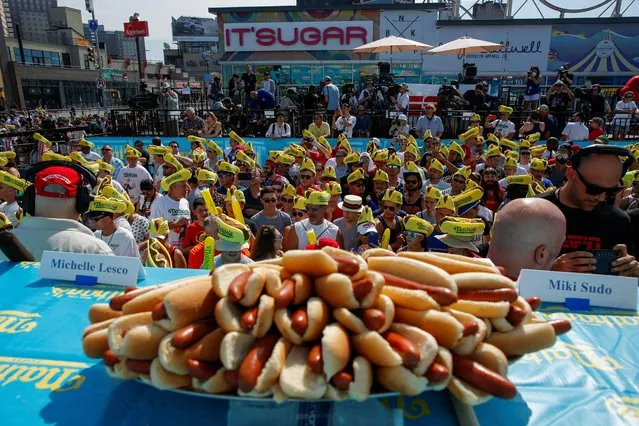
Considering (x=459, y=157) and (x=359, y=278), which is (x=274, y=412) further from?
(x=459, y=157)

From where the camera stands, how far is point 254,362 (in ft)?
3.45

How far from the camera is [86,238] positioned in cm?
286

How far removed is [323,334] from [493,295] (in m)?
0.51

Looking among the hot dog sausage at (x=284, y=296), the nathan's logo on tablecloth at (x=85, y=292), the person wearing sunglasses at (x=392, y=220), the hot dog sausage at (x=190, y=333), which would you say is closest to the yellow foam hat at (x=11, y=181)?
the nathan's logo on tablecloth at (x=85, y=292)

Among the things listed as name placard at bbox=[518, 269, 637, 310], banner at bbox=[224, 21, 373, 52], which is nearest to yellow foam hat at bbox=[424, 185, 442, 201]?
name placard at bbox=[518, 269, 637, 310]

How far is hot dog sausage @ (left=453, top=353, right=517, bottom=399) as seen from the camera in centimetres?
107

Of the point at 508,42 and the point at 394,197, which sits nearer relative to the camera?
the point at 394,197

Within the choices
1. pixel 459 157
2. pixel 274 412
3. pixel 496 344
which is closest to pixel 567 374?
pixel 496 344

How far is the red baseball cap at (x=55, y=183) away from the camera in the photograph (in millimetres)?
2924

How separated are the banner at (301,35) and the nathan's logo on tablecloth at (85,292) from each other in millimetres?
20576

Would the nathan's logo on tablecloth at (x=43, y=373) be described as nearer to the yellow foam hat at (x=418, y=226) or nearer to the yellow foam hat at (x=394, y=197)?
A: the yellow foam hat at (x=418, y=226)

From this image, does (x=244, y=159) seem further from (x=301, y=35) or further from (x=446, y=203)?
(x=301, y=35)

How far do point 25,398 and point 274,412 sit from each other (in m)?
0.70

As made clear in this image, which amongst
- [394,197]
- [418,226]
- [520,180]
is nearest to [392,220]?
[394,197]
